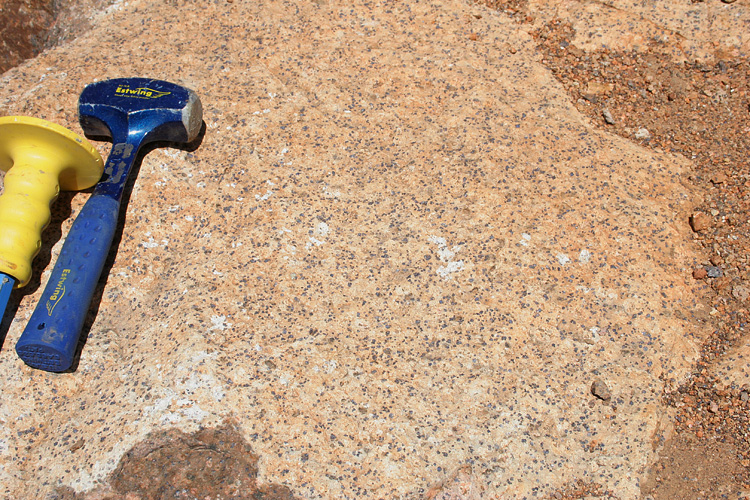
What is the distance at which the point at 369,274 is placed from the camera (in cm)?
219

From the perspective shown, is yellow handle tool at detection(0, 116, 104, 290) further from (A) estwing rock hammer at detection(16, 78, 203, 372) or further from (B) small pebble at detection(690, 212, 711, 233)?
(B) small pebble at detection(690, 212, 711, 233)

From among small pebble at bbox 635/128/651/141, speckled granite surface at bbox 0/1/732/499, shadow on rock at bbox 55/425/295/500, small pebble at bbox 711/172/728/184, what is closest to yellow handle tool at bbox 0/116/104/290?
speckled granite surface at bbox 0/1/732/499

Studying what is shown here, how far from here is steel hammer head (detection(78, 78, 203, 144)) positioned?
241 centimetres

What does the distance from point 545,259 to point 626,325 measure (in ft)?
1.25

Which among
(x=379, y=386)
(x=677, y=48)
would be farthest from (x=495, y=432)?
(x=677, y=48)

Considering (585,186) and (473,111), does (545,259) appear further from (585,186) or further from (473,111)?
(473,111)

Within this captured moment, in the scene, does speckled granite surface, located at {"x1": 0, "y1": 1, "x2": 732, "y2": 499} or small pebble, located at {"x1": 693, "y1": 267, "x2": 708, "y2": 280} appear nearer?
speckled granite surface, located at {"x1": 0, "y1": 1, "x2": 732, "y2": 499}

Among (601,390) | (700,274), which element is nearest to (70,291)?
(601,390)

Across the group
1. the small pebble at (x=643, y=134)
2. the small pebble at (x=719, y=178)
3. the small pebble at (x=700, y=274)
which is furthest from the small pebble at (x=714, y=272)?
the small pebble at (x=643, y=134)

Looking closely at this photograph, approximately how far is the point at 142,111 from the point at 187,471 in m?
1.48

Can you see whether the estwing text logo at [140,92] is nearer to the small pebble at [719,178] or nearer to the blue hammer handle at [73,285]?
the blue hammer handle at [73,285]

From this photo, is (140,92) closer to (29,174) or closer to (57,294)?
(29,174)

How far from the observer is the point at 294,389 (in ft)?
6.33

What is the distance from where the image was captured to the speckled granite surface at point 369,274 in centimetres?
188
